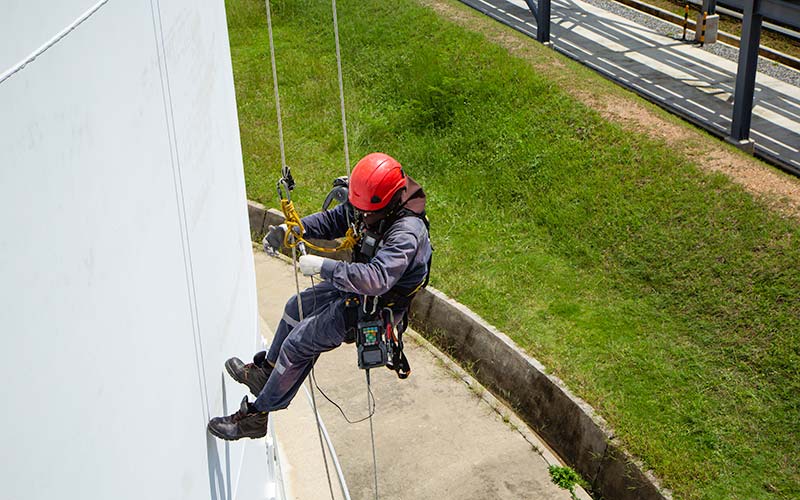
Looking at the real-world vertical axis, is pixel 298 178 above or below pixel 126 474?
below

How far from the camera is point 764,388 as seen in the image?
974cm

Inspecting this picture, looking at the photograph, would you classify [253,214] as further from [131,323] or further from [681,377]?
[131,323]

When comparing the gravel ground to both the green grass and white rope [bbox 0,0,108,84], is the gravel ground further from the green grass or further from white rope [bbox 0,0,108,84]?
white rope [bbox 0,0,108,84]

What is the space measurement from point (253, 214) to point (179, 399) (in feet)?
35.2

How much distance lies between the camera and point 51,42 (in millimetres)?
2471

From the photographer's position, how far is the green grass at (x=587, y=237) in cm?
950

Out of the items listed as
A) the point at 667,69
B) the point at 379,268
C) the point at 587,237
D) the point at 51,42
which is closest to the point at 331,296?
the point at 379,268

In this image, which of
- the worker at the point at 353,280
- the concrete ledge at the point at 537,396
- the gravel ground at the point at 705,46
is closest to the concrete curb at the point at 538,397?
the concrete ledge at the point at 537,396

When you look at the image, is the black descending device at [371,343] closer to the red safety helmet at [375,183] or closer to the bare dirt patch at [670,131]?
the red safety helmet at [375,183]

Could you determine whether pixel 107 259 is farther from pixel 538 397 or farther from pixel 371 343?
pixel 538 397

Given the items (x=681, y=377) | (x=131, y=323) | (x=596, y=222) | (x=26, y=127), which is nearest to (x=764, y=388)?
(x=681, y=377)

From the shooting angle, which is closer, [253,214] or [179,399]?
[179,399]

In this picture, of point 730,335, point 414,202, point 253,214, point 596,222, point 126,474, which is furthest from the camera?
point 253,214

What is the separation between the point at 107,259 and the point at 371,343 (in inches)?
126
